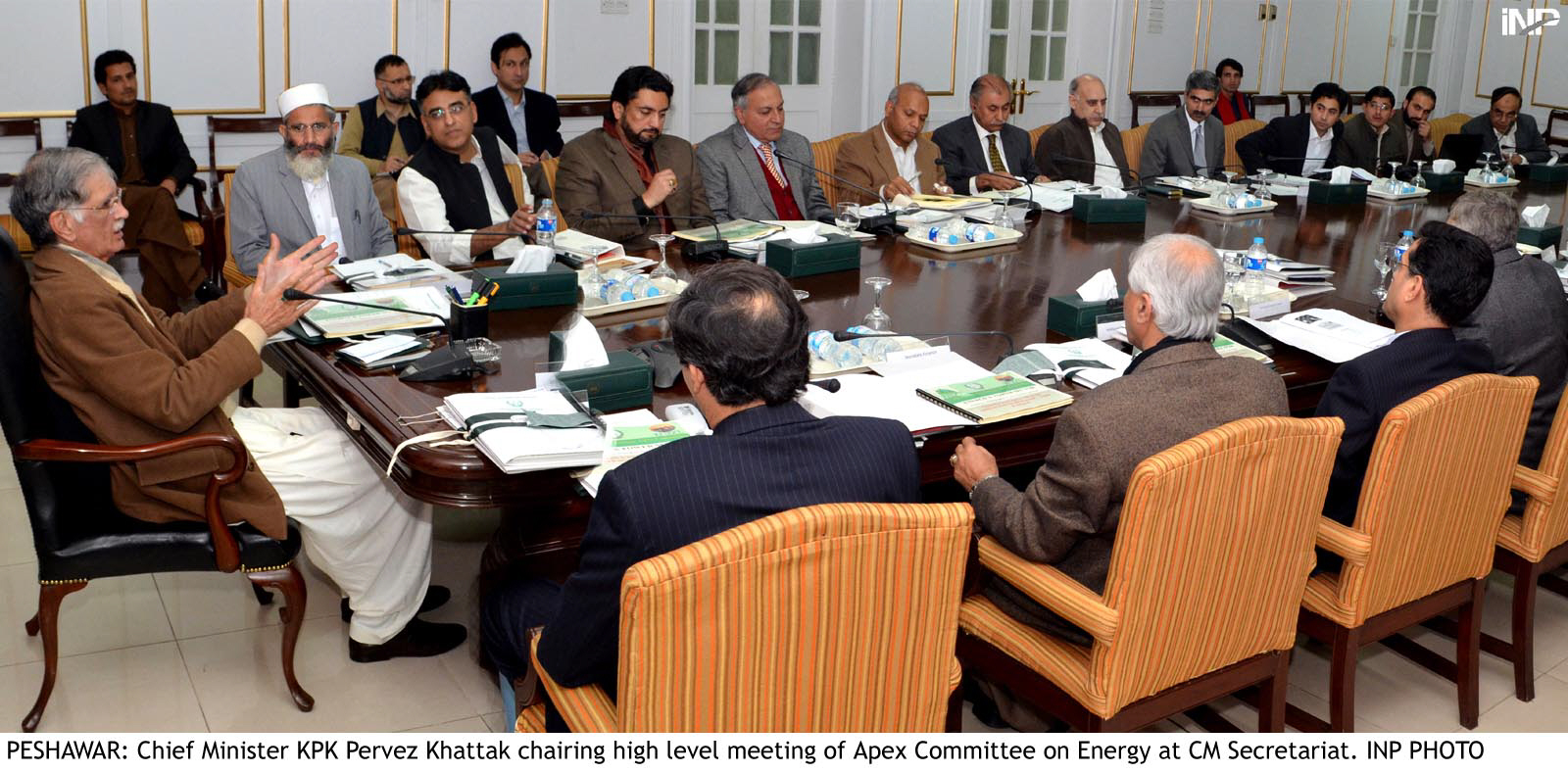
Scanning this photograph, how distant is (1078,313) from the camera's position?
116 inches

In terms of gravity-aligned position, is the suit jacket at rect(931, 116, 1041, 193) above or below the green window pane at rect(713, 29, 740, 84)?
below

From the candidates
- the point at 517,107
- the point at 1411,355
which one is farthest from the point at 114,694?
the point at 517,107

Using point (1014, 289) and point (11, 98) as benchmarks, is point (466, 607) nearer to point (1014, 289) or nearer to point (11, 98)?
point (1014, 289)

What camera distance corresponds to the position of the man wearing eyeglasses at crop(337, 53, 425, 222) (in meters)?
5.82

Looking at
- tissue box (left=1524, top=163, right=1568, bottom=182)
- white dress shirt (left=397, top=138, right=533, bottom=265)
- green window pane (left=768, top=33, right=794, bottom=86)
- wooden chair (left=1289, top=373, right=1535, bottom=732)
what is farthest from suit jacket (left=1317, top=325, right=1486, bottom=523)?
green window pane (left=768, top=33, right=794, bottom=86)

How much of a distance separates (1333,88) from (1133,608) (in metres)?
5.59

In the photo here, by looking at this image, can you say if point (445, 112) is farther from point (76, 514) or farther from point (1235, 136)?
point (1235, 136)

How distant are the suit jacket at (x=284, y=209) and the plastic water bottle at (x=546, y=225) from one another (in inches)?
19.4

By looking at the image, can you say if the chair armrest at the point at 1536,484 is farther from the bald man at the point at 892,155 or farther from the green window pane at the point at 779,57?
the green window pane at the point at 779,57

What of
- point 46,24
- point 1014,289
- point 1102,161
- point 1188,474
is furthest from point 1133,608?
point 46,24

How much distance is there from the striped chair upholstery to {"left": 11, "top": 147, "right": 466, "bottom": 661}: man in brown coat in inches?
42.4

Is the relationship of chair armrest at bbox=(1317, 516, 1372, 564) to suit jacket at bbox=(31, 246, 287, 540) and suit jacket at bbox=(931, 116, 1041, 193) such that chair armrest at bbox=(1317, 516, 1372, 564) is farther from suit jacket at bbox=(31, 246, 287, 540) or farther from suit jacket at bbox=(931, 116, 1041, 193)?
suit jacket at bbox=(931, 116, 1041, 193)

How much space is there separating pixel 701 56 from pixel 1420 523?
5620 millimetres

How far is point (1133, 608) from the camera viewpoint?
6.29 feet
